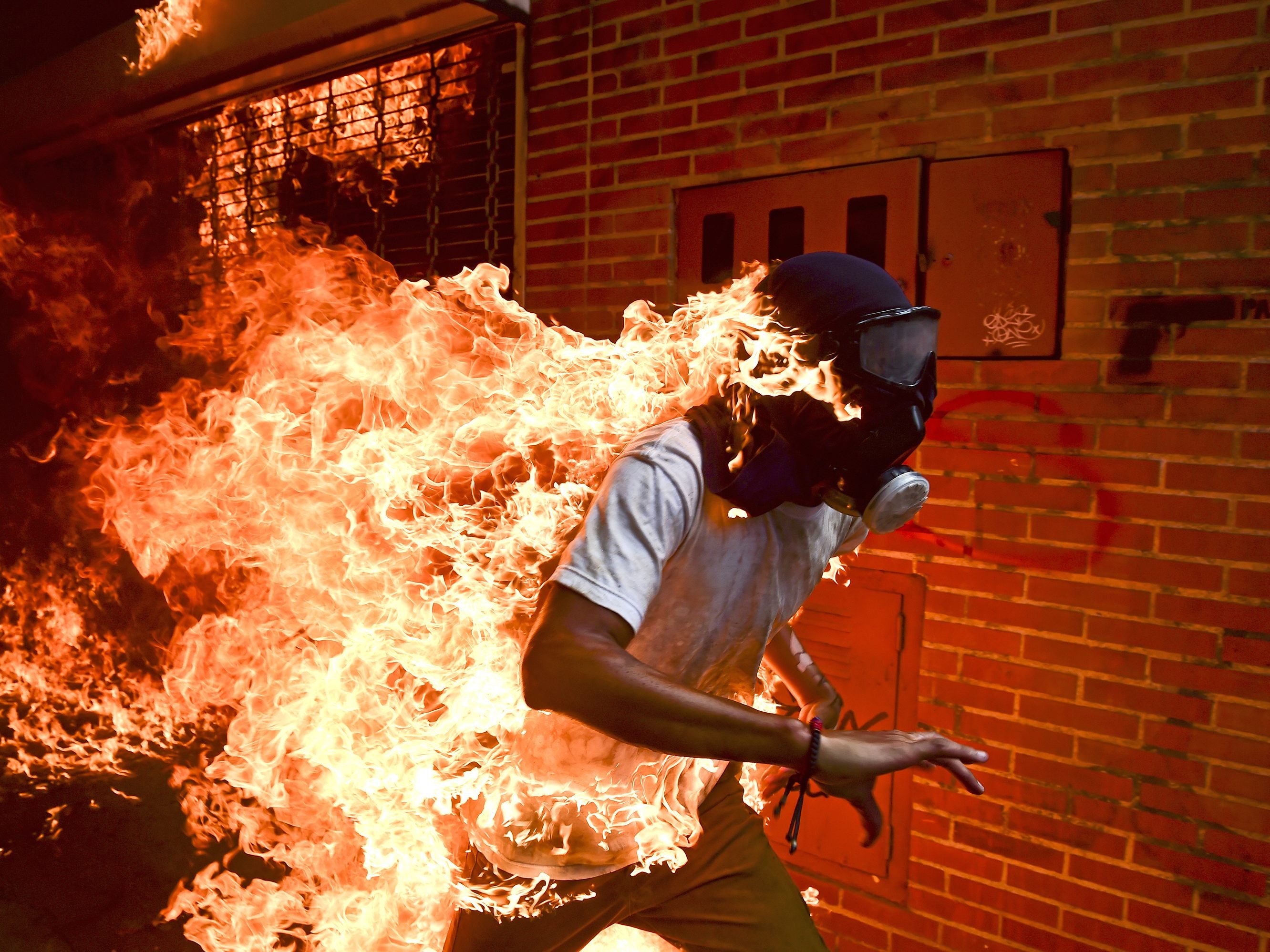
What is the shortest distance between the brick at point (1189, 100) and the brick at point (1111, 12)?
0.29m

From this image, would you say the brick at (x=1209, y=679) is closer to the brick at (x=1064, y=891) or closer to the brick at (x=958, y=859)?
the brick at (x=1064, y=891)

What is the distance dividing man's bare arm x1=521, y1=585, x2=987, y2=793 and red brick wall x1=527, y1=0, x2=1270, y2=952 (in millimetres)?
1939

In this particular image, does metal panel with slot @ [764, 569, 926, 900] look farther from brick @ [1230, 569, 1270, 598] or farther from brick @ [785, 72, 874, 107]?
brick @ [785, 72, 874, 107]

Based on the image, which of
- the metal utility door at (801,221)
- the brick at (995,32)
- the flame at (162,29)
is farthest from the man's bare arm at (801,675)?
the flame at (162,29)

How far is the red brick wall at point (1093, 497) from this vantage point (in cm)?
300

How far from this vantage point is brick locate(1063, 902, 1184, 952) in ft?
10.4

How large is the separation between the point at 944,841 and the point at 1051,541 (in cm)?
141

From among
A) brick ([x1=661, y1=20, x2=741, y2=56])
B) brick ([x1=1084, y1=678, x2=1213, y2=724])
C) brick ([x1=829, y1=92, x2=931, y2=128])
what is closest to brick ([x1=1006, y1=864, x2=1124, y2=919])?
brick ([x1=1084, y1=678, x2=1213, y2=724])

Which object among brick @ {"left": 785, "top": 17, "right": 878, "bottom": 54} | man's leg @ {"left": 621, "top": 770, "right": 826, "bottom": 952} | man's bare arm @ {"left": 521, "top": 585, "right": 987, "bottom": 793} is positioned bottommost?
man's leg @ {"left": 621, "top": 770, "right": 826, "bottom": 952}

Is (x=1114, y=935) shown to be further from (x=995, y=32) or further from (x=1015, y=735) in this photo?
(x=995, y=32)

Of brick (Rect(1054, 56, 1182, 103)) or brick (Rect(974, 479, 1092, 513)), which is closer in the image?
brick (Rect(1054, 56, 1182, 103))

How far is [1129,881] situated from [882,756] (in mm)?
2214

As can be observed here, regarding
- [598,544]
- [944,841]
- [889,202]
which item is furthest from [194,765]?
[889,202]

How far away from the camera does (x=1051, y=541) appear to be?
133 inches
